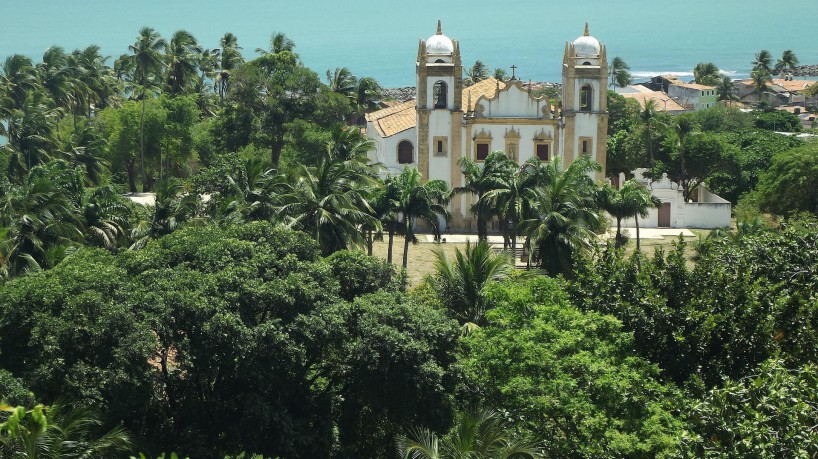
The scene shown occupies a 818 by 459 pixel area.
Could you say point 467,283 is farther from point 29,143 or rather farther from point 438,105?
point 29,143

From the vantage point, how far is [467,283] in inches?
1016

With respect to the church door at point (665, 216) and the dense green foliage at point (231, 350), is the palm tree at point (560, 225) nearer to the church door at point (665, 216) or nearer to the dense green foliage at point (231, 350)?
the dense green foliage at point (231, 350)

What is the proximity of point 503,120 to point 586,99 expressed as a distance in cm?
401

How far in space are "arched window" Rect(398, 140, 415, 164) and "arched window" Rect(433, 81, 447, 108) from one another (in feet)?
7.53

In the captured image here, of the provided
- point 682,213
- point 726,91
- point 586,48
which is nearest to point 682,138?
point 682,213

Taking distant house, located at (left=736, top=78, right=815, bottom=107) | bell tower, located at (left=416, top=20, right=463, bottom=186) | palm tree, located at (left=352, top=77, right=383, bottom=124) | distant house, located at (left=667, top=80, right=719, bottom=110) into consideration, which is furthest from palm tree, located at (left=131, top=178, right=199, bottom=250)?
distant house, located at (left=736, top=78, right=815, bottom=107)

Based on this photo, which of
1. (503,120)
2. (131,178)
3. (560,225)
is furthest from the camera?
(131,178)

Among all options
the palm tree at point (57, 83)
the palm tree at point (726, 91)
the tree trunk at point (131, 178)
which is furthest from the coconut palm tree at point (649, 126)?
the palm tree at point (726, 91)

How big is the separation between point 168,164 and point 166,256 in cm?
3411

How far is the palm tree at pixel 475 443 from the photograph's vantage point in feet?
61.2

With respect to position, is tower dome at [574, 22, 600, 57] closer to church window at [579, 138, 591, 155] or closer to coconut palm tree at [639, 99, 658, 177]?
church window at [579, 138, 591, 155]

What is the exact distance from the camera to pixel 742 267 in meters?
23.0

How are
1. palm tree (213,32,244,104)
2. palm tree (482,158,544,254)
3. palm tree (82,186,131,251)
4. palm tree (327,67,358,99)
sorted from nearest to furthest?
palm tree (82,186,131,251) → palm tree (482,158,544,254) → palm tree (327,67,358,99) → palm tree (213,32,244,104)

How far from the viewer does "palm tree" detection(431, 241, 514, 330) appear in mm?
25625
